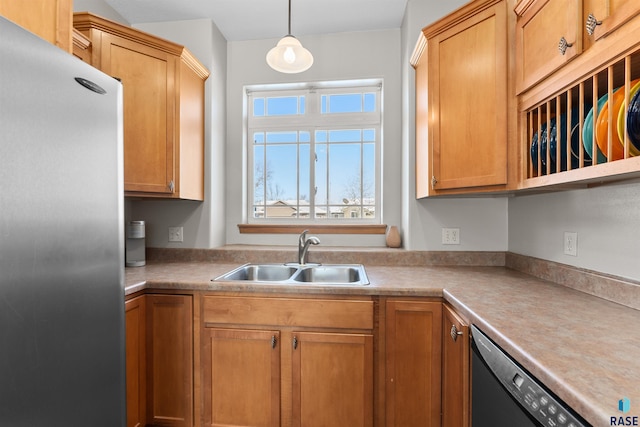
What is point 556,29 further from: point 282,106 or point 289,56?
point 282,106

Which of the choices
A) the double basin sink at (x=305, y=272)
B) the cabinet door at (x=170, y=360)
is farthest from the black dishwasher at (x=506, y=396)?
the cabinet door at (x=170, y=360)

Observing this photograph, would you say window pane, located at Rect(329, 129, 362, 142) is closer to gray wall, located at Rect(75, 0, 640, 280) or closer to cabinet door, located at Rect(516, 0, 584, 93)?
gray wall, located at Rect(75, 0, 640, 280)

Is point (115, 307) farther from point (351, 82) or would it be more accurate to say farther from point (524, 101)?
point (351, 82)

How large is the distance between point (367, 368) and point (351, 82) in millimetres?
1979

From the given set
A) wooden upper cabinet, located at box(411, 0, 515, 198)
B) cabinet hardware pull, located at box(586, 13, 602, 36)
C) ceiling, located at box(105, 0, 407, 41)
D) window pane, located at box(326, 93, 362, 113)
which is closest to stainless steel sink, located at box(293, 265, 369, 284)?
wooden upper cabinet, located at box(411, 0, 515, 198)

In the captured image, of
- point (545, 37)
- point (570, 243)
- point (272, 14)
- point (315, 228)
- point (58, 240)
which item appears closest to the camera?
point (58, 240)

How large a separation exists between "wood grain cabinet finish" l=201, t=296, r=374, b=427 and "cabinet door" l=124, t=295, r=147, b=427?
0.32 meters

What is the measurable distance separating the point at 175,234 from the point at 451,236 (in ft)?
6.33

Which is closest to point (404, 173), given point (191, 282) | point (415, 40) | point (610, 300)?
point (415, 40)

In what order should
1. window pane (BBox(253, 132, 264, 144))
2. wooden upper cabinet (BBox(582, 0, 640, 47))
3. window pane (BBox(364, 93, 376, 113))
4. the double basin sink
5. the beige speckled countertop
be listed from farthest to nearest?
window pane (BBox(253, 132, 264, 144))
window pane (BBox(364, 93, 376, 113))
the double basin sink
wooden upper cabinet (BBox(582, 0, 640, 47))
the beige speckled countertop

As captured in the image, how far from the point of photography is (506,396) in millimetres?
883

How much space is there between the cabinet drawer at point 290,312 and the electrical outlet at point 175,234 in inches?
32.9

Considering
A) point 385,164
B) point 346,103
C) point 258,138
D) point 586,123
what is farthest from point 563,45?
point 258,138

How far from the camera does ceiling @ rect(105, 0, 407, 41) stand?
2.09 meters
